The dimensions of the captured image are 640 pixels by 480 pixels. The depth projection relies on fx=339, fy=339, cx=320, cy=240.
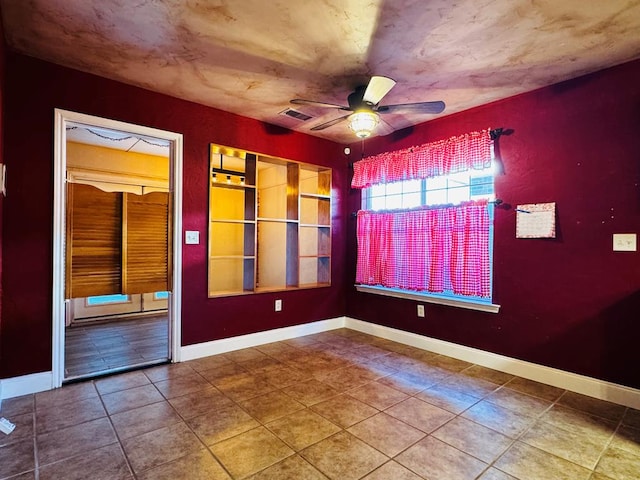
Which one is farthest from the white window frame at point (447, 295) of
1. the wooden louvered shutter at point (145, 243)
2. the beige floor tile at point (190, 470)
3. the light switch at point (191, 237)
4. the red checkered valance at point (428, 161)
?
the beige floor tile at point (190, 470)

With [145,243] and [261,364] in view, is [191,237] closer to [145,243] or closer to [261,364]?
[145,243]

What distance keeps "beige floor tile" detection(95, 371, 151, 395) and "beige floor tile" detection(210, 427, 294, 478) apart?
1237 millimetres

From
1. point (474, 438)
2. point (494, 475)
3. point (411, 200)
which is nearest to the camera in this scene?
point (494, 475)

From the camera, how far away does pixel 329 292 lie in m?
4.52

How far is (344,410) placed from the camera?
7.74 ft

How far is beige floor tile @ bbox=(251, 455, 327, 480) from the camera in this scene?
168 cm

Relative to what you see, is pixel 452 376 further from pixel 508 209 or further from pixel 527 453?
pixel 508 209

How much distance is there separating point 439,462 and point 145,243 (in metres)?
2.90

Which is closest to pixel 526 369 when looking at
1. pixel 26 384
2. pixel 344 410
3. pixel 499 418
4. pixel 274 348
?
pixel 499 418

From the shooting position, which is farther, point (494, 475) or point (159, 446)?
point (159, 446)

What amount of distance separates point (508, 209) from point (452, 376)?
1.59m

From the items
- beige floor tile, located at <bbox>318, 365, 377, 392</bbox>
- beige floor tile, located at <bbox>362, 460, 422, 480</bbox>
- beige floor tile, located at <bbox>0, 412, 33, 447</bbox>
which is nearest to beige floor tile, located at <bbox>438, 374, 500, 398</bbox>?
beige floor tile, located at <bbox>318, 365, 377, 392</bbox>

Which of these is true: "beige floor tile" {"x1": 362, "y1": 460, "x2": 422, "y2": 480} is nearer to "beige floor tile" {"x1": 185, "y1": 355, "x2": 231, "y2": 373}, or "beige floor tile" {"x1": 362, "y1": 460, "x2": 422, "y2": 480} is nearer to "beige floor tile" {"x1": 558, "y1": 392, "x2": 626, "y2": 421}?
"beige floor tile" {"x1": 558, "y1": 392, "x2": 626, "y2": 421}

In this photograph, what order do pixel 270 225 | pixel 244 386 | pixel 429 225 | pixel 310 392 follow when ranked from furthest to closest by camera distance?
pixel 270 225, pixel 429 225, pixel 244 386, pixel 310 392
